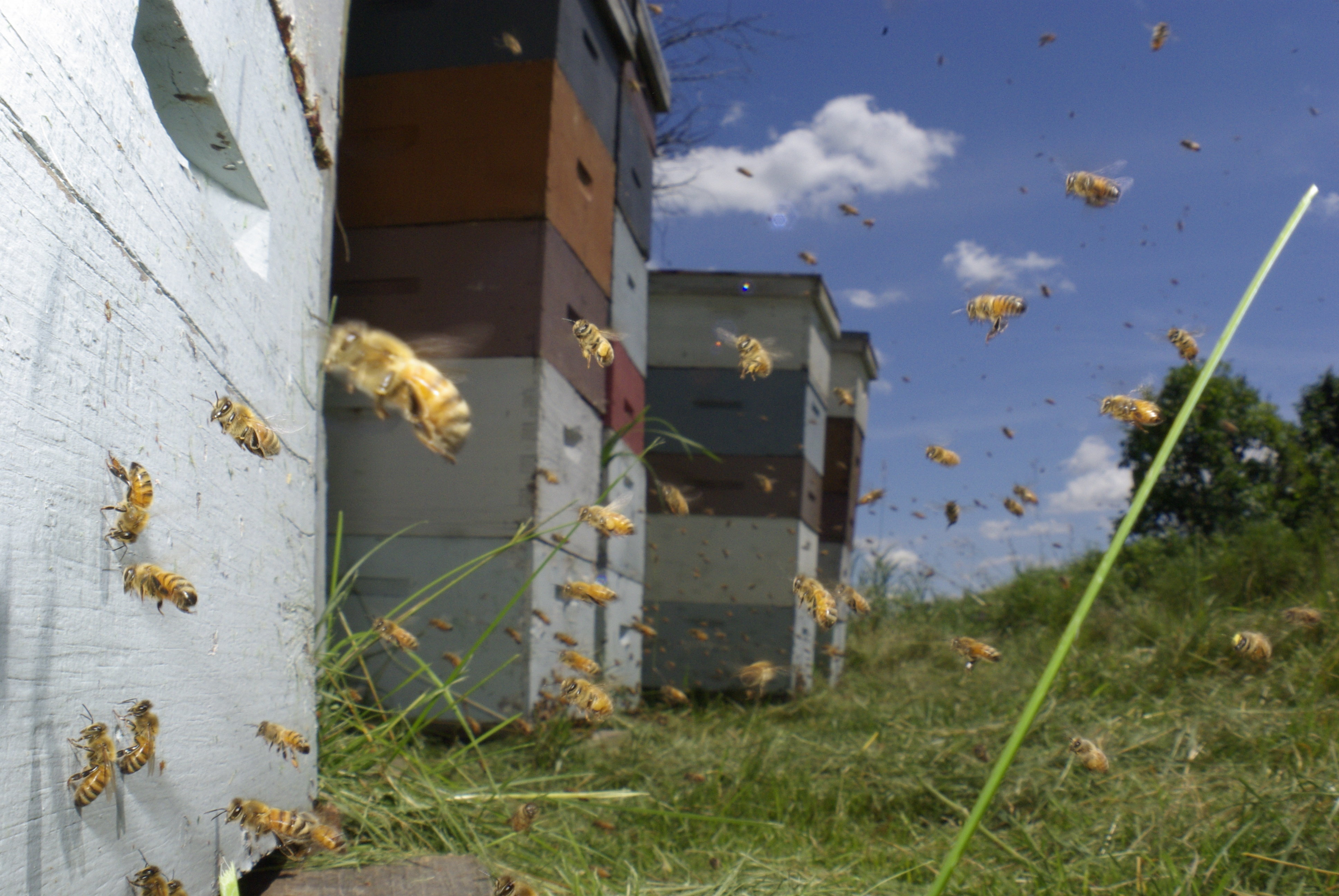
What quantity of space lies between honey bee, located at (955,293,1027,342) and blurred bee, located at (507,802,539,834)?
1.81 meters

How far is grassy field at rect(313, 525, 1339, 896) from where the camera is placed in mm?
2094

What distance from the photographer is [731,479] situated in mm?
6332

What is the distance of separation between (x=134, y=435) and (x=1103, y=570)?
3.71 ft

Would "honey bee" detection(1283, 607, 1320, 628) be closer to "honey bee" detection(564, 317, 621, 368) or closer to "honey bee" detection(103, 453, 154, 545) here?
"honey bee" detection(564, 317, 621, 368)

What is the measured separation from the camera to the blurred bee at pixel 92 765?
1011 mm

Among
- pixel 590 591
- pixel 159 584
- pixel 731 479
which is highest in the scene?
pixel 731 479

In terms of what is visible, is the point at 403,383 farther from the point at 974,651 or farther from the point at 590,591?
the point at 974,651

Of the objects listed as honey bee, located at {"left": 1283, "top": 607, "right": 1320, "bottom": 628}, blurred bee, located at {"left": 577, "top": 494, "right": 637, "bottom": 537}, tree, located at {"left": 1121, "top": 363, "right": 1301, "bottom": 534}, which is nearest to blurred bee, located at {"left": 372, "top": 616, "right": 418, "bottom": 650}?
blurred bee, located at {"left": 577, "top": 494, "right": 637, "bottom": 537}

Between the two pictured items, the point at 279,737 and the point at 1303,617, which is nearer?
the point at 279,737

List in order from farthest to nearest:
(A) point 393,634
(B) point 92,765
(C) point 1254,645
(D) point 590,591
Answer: (C) point 1254,645, (D) point 590,591, (A) point 393,634, (B) point 92,765

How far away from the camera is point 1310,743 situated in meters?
2.71

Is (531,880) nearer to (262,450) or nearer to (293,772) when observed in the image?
(293,772)

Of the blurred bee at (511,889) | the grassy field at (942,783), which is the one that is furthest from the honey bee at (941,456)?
the blurred bee at (511,889)

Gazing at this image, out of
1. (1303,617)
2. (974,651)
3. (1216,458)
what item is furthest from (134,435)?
(1216,458)
